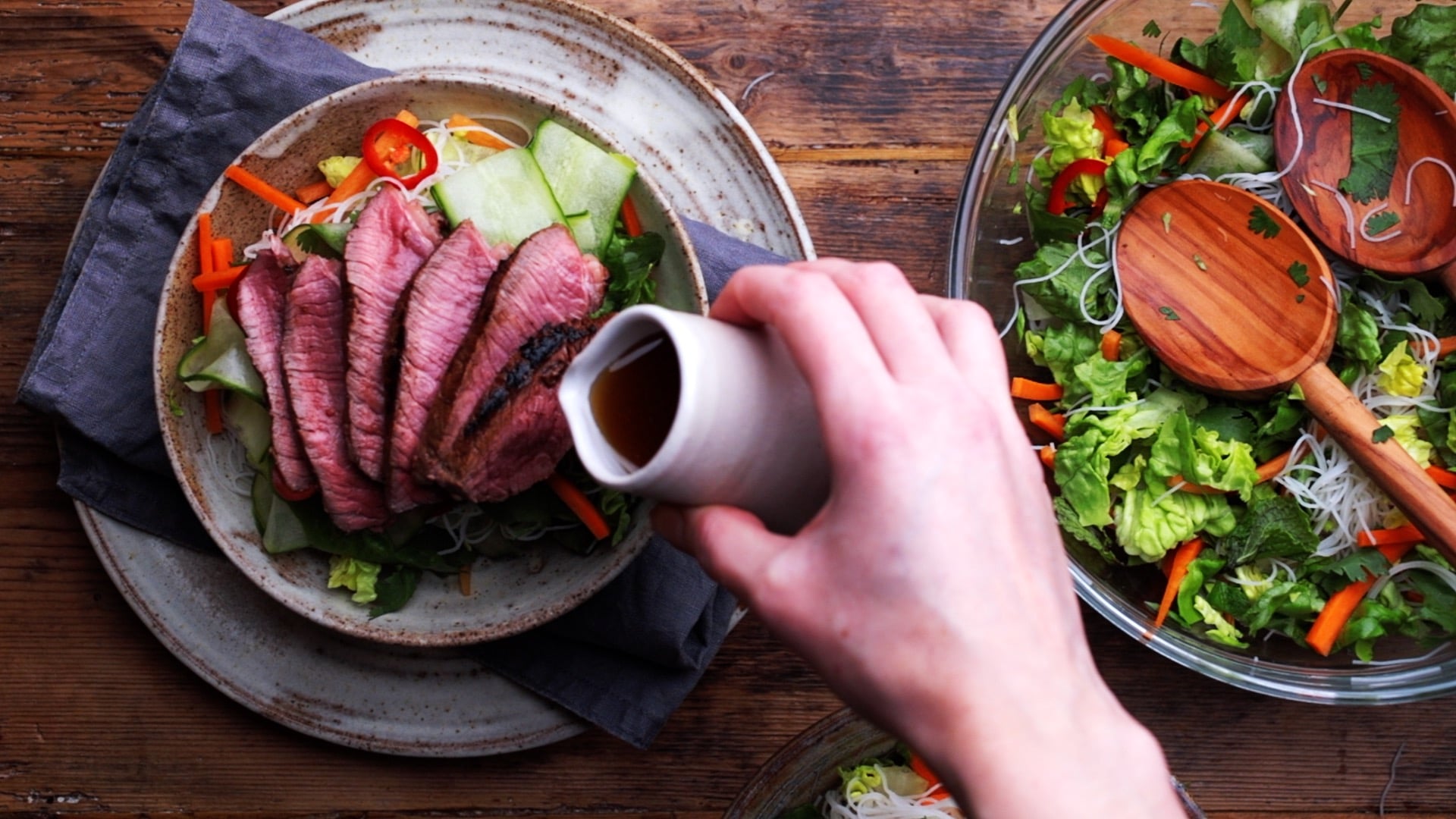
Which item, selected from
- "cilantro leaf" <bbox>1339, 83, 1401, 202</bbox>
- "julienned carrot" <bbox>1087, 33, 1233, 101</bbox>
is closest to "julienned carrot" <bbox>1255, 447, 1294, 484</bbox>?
"cilantro leaf" <bbox>1339, 83, 1401, 202</bbox>

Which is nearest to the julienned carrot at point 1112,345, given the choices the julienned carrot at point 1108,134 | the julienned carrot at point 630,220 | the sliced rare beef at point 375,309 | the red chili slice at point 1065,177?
the red chili slice at point 1065,177

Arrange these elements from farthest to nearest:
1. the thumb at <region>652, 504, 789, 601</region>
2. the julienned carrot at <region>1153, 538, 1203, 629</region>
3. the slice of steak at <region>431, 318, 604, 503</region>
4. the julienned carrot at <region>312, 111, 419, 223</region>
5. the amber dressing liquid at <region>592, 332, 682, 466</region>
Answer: the julienned carrot at <region>1153, 538, 1203, 629</region> → the julienned carrot at <region>312, 111, 419, 223</region> → the slice of steak at <region>431, 318, 604, 503</region> → the amber dressing liquid at <region>592, 332, 682, 466</region> → the thumb at <region>652, 504, 789, 601</region>

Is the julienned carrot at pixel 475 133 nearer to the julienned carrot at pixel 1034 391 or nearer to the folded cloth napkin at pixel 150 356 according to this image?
the folded cloth napkin at pixel 150 356

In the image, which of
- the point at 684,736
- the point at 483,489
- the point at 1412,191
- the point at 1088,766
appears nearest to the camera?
the point at 1088,766

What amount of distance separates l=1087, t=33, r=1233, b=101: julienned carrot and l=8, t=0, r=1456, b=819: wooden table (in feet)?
0.97

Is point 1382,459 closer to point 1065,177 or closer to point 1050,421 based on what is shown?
point 1050,421

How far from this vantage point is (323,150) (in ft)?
8.00

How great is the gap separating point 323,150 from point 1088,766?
215 centimetres

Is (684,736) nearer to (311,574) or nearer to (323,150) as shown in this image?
(311,574)

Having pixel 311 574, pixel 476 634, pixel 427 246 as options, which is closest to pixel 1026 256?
pixel 427 246

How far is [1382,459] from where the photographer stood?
2.42 metres

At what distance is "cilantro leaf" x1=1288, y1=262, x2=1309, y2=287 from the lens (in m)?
2.49

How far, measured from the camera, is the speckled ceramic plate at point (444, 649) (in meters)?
2.57

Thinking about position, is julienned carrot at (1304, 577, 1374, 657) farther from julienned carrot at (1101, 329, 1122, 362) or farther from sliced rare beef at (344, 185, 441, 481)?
sliced rare beef at (344, 185, 441, 481)
